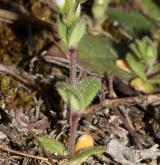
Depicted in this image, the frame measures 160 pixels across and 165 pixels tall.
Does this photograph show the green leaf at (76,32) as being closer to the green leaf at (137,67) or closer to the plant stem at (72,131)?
the plant stem at (72,131)

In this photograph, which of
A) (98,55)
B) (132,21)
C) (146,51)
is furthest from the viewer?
(132,21)

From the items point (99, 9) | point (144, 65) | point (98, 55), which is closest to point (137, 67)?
point (144, 65)

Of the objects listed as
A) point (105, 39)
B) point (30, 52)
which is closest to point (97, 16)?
point (105, 39)

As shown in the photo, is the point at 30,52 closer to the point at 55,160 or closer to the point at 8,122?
the point at 8,122

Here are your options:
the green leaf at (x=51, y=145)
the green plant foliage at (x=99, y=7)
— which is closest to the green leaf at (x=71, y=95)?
the green leaf at (x=51, y=145)

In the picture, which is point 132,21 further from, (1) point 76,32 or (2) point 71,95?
(2) point 71,95
